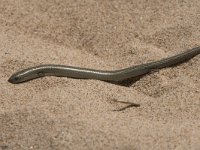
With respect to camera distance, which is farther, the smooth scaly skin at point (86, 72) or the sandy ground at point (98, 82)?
the smooth scaly skin at point (86, 72)

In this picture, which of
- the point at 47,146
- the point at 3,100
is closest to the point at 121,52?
the point at 3,100

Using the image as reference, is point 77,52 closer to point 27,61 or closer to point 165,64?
point 27,61

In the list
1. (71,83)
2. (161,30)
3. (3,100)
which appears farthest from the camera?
(161,30)

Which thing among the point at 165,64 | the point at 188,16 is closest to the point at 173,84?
the point at 165,64

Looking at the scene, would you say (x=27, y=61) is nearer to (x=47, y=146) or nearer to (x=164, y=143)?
(x=47, y=146)

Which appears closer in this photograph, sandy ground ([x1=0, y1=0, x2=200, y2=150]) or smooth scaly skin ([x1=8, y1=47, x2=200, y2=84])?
sandy ground ([x1=0, y1=0, x2=200, y2=150])

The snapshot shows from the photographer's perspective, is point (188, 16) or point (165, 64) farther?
point (188, 16)

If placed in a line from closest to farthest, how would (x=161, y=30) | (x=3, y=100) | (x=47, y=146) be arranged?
1. (x=47, y=146)
2. (x=3, y=100)
3. (x=161, y=30)
